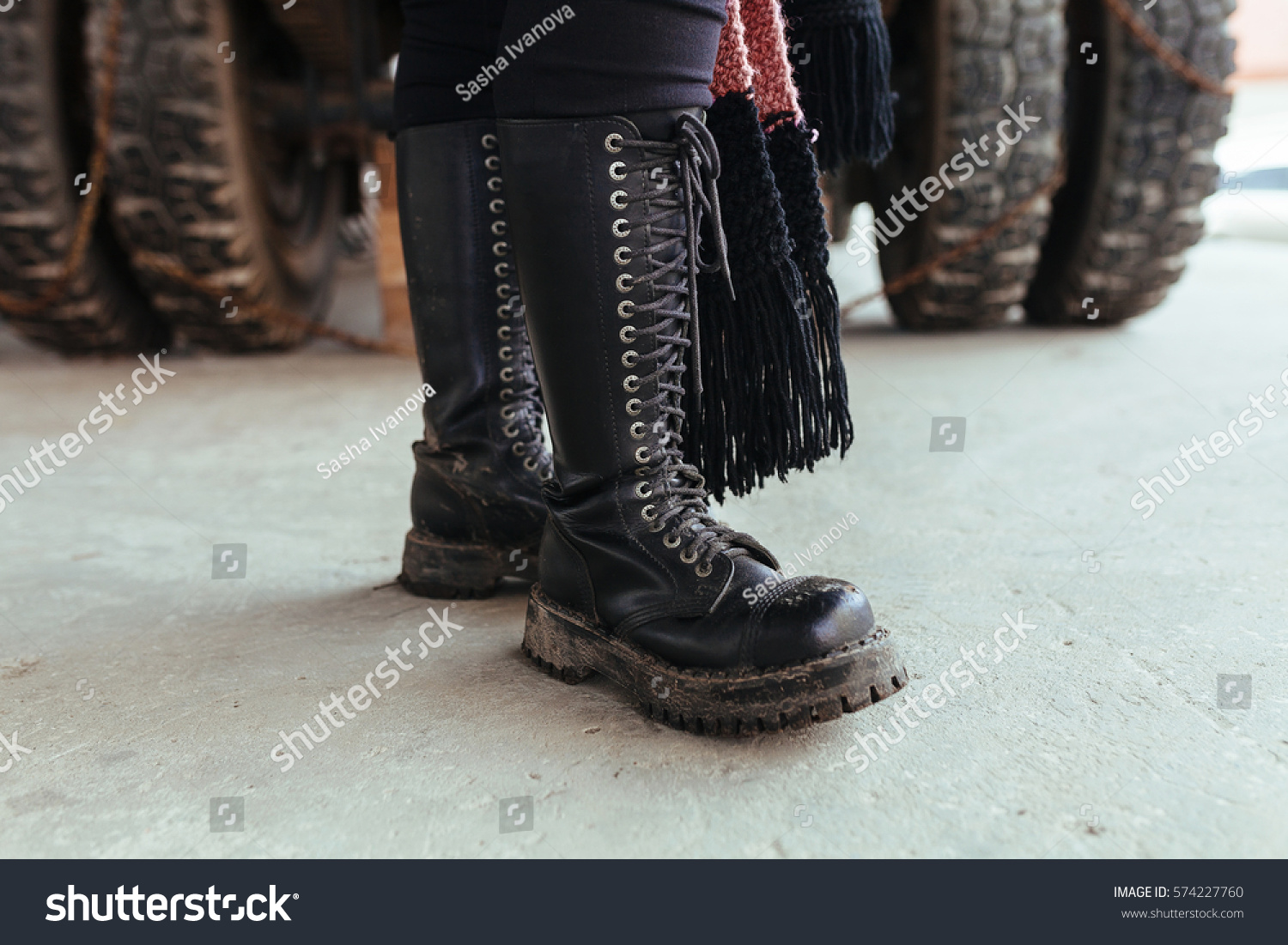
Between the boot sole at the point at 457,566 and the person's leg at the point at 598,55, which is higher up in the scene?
the person's leg at the point at 598,55

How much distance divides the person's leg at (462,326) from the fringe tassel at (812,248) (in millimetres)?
245

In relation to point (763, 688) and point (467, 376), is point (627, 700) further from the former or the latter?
point (467, 376)

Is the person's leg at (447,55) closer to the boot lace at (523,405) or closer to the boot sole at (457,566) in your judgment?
the boot lace at (523,405)

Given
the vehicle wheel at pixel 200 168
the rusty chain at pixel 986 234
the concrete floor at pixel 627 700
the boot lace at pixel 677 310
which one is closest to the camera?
the concrete floor at pixel 627 700

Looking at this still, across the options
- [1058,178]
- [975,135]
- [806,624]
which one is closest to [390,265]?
[975,135]

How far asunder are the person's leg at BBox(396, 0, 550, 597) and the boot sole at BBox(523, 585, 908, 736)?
0.24m

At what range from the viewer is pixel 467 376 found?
2.74 ft

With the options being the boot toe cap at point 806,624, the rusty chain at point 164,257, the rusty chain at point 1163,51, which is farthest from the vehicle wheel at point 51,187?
the rusty chain at point 1163,51

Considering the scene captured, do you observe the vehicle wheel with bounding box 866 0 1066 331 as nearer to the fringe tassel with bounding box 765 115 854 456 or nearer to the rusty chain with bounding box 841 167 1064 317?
the rusty chain with bounding box 841 167 1064 317

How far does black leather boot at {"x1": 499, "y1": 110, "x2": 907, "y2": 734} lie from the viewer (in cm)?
61

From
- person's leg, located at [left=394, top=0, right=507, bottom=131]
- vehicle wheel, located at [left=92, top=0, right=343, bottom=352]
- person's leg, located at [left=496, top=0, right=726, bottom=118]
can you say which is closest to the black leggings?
person's leg, located at [left=496, top=0, right=726, bottom=118]

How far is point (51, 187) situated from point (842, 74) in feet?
5.54

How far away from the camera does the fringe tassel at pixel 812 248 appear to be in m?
0.72
